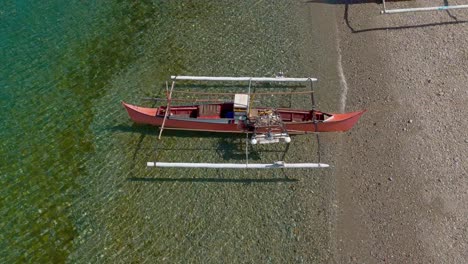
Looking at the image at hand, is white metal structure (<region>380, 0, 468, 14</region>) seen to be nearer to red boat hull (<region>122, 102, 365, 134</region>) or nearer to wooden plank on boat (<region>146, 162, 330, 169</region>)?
red boat hull (<region>122, 102, 365, 134</region>)

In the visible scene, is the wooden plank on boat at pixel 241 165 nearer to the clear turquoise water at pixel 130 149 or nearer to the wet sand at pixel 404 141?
the clear turquoise water at pixel 130 149

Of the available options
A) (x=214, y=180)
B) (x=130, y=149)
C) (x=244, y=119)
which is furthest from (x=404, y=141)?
(x=130, y=149)

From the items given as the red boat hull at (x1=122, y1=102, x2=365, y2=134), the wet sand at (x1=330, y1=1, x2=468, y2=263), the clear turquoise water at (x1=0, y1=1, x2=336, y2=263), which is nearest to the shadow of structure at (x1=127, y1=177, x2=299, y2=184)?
the clear turquoise water at (x1=0, y1=1, x2=336, y2=263)

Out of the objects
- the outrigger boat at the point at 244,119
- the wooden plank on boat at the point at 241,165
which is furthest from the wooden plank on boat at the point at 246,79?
the wooden plank on boat at the point at 241,165

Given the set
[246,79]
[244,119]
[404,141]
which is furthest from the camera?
[246,79]

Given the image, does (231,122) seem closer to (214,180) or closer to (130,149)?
(214,180)

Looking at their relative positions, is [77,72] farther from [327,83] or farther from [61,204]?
[327,83]
